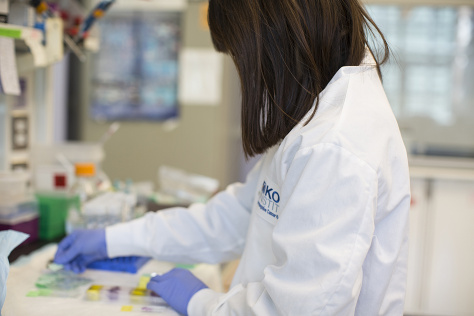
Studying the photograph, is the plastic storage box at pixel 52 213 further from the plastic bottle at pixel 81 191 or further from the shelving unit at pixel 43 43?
the shelving unit at pixel 43 43

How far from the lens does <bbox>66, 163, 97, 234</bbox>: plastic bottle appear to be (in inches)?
58.0

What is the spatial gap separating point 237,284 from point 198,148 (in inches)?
89.0

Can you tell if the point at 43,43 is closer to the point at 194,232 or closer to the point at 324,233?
the point at 194,232

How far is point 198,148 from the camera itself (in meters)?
3.21

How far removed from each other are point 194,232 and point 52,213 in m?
0.52

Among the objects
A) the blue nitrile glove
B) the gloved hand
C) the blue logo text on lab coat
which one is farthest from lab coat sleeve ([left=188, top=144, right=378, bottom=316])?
the gloved hand

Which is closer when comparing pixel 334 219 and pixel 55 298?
pixel 334 219

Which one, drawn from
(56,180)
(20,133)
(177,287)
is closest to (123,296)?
(177,287)

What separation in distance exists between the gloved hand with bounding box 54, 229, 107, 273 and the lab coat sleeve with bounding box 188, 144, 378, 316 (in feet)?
1.86

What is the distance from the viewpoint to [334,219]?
2.43 ft

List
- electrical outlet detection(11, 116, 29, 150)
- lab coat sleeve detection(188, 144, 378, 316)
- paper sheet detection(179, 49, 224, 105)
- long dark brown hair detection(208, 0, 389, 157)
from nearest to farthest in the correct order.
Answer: lab coat sleeve detection(188, 144, 378, 316)
long dark brown hair detection(208, 0, 389, 157)
electrical outlet detection(11, 116, 29, 150)
paper sheet detection(179, 49, 224, 105)

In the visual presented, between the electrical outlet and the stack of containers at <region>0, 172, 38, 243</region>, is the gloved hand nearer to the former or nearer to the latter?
the stack of containers at <region>0, 172, 38, 243</region>

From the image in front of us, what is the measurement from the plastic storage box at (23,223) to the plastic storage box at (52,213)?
3cm

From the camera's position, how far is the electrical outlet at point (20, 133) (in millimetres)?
1670
